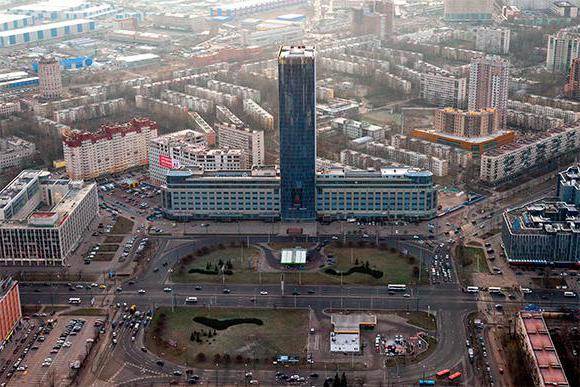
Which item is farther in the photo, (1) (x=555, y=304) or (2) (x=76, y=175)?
(2) (x=76, y=175)

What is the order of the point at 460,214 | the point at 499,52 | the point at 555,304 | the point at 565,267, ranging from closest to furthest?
the point at 555,304 < the point at 565,267 < the point at 460,214 < the point at 499,52

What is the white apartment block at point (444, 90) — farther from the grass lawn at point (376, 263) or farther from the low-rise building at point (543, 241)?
the grass lawn at point (376, 263)

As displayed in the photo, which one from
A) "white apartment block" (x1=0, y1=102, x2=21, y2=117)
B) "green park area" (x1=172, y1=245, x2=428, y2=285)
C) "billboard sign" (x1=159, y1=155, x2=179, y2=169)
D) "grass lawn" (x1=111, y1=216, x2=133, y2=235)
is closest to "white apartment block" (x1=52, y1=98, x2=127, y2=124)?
"white apartment block" (x1=0, y1=102, x2=21, y2=117)

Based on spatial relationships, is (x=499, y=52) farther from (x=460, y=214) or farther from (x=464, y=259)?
(x=464, y=259)

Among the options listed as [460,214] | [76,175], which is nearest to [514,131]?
[460,214]

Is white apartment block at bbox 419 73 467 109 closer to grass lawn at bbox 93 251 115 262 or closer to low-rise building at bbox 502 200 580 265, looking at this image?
low-rise building at bbox 502 200 580 265

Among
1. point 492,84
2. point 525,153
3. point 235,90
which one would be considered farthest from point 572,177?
point 235,90

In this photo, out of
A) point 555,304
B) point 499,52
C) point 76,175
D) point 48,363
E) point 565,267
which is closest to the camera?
point 48,363
